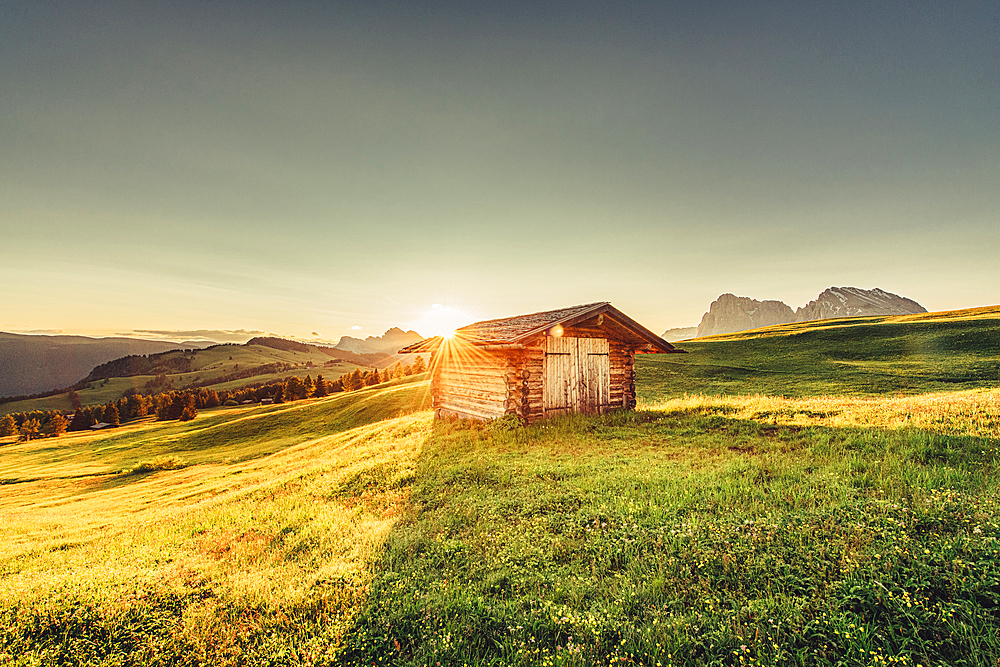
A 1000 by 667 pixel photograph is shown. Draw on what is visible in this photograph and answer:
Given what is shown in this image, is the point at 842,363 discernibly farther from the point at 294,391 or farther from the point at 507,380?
the point at 294,391

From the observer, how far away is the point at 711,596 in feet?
15.4

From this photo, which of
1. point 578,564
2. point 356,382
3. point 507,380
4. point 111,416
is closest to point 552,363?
point 507,380

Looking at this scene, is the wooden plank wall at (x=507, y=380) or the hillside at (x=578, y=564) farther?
the wooden plank wall at (x=507, y=380)

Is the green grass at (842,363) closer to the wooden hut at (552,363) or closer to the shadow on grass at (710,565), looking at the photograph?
the wooden hut at (552,363)

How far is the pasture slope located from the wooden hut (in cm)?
371

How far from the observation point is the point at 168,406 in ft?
243

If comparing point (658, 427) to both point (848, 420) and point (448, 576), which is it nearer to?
point (848, 420)

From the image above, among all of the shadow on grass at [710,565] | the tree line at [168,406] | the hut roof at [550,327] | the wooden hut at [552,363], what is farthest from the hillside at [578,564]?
the tree line at [168,406]

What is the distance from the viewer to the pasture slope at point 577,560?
422 cm

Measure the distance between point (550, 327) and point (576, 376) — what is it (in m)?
A: 2.93

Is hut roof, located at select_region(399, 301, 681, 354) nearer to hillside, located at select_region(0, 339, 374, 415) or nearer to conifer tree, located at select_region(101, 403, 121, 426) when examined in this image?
conifer tree, located at select_region(101, 403, 121, 426)

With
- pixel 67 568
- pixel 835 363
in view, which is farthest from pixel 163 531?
pixel 835 363

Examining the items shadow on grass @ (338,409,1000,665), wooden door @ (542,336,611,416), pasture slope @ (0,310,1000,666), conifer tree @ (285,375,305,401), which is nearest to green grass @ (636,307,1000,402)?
wooden door @ (542,336,611,416)

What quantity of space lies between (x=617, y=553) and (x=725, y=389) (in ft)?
89.7
